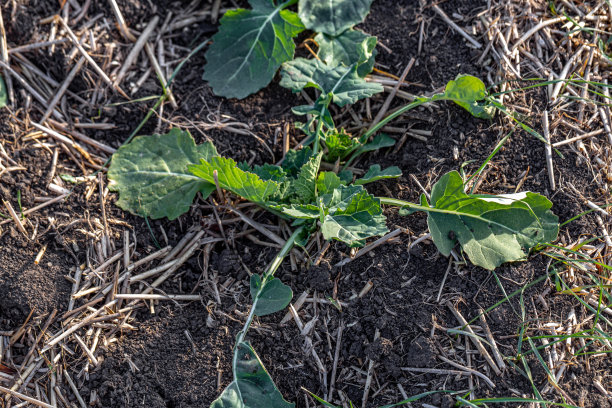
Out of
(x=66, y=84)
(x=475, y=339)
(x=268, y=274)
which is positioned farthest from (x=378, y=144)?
(x=66, y=84)

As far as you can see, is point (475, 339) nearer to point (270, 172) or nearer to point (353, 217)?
point (353, 217)

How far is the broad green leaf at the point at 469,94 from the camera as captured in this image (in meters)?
2.37

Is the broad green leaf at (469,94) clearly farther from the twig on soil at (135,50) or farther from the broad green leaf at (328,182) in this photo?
the twig on soil at (135,50)

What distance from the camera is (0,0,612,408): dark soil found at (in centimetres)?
214

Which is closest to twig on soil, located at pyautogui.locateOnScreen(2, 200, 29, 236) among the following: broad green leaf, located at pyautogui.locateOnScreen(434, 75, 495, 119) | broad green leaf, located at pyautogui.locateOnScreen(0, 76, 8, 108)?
broad green leaf, located at pyautogui.locateOnScreen(0, 76, 8, 108)

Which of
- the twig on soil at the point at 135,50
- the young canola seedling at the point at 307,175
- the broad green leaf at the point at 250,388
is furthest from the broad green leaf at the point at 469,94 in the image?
the twig on soil at the point at 135,50

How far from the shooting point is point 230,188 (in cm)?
238

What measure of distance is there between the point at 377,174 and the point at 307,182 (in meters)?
0.32

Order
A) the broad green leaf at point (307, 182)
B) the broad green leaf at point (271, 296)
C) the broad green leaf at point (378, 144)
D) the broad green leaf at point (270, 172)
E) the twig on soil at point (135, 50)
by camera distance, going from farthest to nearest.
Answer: the twig on soil at point (135, 50)
the broad green leaf at point (378, 144)
the broad green leaf at point (270, 172)
the broad green leaf at point (307, 182)
the broad green leaf at point (271, 296)

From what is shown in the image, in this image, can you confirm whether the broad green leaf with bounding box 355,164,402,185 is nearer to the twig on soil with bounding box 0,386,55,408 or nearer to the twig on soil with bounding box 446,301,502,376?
the twig on soil with bounding box 446,301,502,376

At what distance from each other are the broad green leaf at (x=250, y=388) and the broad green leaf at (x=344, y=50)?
56.9 inches

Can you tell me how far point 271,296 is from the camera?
2191 mm

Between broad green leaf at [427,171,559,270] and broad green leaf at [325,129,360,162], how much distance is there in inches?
16.7

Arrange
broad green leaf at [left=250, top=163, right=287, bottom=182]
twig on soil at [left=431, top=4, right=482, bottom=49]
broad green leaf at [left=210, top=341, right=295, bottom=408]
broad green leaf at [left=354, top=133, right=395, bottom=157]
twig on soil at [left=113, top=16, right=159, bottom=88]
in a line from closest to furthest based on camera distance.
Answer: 1. broad green leaf at [left=210, top=341, right=295, bottom=408]
2. broad green leaf at [left=250, top=163, right=287, bottom=182]
3. broad green leaf at [left=354, top=133, right=395, bottom=157]
4. twig on soil at [left=431, top=4, right=482, bottom=49]
5. twig on soil at [left=113, top=16, right=159, bottom=88]
